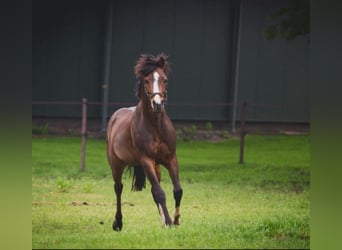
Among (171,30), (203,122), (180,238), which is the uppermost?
(171,30)

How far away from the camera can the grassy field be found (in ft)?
17.3

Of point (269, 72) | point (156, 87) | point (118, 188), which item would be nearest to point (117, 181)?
point (118, 188)

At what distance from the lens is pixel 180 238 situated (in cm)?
523

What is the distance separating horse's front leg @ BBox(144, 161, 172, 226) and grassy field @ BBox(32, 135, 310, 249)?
5 cm

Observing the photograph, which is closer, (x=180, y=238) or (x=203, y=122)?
(x=180, y=238)

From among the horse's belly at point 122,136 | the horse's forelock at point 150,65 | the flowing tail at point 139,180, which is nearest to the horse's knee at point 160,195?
the flowing tail at point 139,180

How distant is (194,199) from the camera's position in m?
5.50

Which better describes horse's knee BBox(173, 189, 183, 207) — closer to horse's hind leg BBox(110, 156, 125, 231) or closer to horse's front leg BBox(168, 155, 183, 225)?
horse's front leg BBox(168, 155, 183, 225)

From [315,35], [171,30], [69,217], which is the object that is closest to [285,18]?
[315,35]

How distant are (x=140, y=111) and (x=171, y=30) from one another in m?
0.51

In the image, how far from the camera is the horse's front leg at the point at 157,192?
210 inches

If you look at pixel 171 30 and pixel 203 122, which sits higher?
pixel 171 30

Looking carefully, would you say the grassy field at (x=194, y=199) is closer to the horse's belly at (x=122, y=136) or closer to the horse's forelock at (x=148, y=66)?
the horse's belly at (x=122, y=136)

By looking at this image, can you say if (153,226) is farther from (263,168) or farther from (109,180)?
(263,168)
